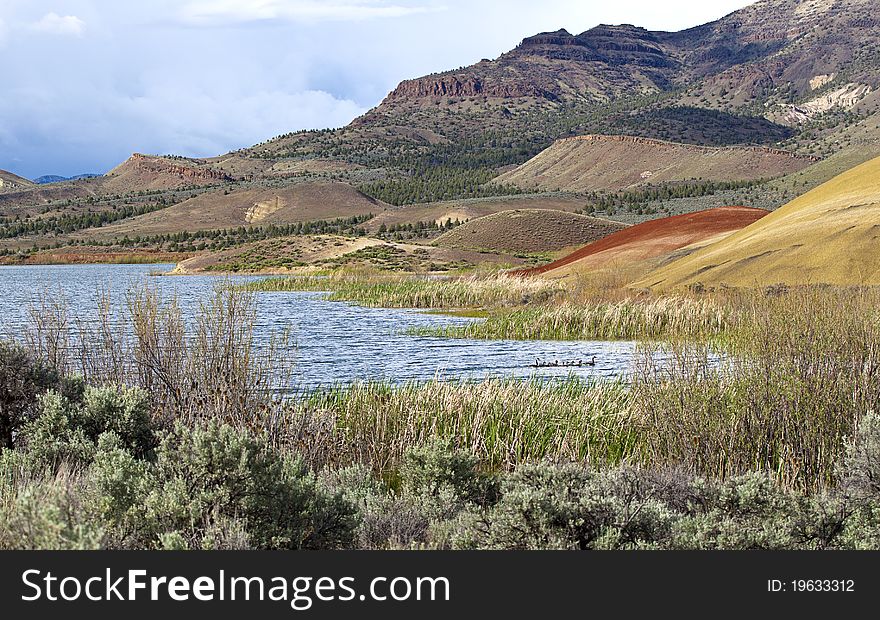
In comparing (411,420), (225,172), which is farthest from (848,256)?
(225,172)

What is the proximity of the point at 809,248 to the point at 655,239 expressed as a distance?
18.6 m

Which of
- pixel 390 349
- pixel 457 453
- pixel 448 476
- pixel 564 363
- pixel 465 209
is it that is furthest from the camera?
pixel 465 209

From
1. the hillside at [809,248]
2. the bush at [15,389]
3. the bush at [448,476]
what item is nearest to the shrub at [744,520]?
the bush at [448,476]

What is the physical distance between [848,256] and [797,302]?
42.5ft

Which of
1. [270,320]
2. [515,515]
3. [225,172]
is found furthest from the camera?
[225,172]

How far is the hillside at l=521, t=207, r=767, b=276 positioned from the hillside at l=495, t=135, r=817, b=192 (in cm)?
8328

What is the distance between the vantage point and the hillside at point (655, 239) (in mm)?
39875

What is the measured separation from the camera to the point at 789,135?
190 meters

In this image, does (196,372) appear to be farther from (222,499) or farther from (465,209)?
(465,209)

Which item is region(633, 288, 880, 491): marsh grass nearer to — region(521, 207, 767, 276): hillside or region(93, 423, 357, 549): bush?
region(93, 423, 357, 549): bush

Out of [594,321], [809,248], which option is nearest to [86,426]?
[594,321]

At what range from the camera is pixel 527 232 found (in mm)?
81438

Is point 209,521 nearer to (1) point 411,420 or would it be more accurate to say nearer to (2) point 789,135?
(1) point 411,420

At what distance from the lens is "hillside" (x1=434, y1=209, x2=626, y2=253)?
3127 inches
